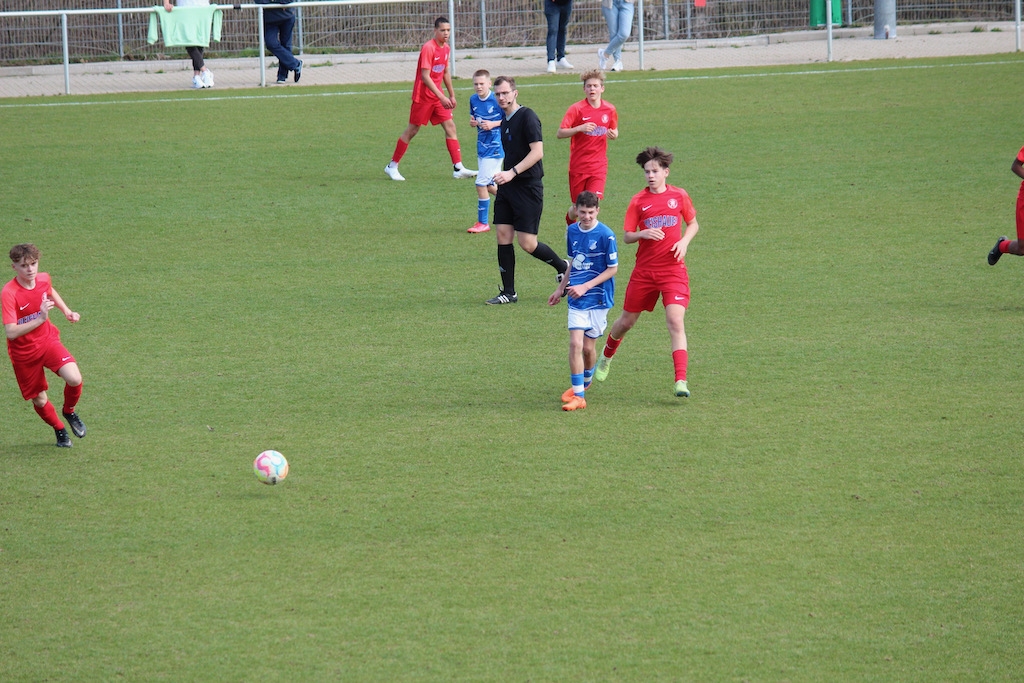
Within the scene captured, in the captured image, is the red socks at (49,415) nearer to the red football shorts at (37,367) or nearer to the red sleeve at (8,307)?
the red football shorts at (37,367)

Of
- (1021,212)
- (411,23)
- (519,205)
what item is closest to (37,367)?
(519,205)

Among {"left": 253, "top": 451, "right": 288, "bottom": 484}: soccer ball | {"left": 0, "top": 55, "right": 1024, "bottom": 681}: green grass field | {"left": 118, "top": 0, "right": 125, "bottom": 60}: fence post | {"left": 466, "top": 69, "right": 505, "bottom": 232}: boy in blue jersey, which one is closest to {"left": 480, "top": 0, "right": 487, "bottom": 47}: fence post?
{"left": 118, "top": 0, "right": 125, "bottom": 60}: fence post

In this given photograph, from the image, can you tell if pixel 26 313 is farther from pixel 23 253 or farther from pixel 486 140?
pixel 486 140

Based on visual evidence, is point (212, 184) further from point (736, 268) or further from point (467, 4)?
point (467, 4)

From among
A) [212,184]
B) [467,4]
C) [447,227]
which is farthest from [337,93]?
[447,227]

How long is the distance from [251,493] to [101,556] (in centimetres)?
110

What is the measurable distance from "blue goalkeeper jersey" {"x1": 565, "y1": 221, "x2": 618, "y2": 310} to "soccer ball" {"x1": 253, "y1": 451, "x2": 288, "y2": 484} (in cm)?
253

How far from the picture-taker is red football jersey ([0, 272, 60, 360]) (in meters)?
7.94

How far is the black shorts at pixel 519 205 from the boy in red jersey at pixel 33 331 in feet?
15.7

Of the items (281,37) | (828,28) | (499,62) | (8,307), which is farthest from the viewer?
(499,62)

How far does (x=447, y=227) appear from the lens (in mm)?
15289

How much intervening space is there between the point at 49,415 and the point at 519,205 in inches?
199

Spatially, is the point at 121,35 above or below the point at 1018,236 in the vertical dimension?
above

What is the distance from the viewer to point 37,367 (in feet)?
26.6
